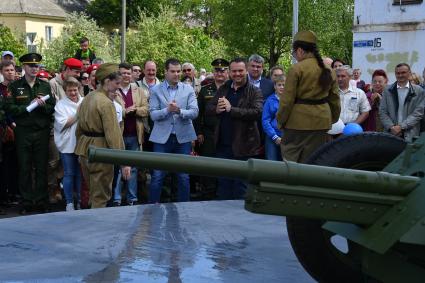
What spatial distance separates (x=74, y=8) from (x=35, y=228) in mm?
61295

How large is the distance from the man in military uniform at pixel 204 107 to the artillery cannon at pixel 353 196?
5.80 m

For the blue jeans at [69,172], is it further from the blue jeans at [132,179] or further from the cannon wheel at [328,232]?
the cannon wheel at [328,232]

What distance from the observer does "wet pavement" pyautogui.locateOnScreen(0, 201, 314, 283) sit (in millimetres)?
3967

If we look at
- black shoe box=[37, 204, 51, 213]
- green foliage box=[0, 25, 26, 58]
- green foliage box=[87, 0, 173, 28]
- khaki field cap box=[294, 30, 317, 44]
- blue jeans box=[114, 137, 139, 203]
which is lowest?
black shoe box=[37, 204, 51, 213]

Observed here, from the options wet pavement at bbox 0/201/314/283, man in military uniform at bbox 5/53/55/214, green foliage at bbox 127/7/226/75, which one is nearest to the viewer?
wet pavement at bbox 0/201/314/283

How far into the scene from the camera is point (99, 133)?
7137 mm

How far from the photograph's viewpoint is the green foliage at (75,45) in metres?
34.8

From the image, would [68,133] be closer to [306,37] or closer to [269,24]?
[306,37]

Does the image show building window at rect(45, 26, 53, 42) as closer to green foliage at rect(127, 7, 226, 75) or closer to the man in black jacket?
green foliage at rect(127, 7, 226, 75)

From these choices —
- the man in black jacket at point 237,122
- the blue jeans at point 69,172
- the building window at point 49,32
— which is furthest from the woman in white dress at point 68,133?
the building window at point 49,32

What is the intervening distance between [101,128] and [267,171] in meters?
4.32

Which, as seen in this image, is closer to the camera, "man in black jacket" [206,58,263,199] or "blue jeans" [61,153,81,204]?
"man in black jacket" [206,58,263,199]

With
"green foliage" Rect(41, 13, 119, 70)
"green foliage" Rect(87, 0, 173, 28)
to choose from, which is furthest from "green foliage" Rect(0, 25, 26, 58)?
"green foliage" Rect(87, 0, 173, 28)

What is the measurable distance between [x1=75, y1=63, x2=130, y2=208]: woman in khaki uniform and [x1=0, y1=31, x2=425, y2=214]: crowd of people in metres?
0.01
